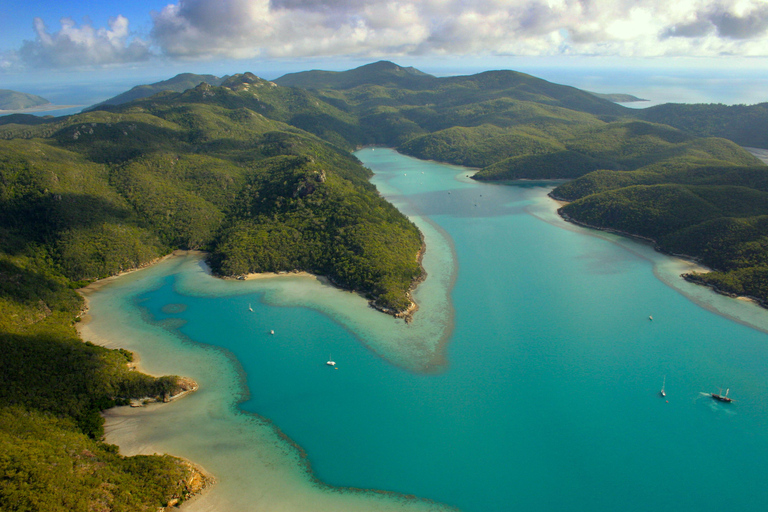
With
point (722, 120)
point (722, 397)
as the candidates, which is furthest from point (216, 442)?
point (722, 120)

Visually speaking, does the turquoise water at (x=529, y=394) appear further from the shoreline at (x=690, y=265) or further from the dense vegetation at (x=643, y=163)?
the dense vegetation at (x=643, y=163)

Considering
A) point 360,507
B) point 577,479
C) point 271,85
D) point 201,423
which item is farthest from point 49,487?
point 271,85

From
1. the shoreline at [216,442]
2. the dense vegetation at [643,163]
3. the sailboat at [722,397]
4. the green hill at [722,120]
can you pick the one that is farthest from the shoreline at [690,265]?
the green hill at [722,120]

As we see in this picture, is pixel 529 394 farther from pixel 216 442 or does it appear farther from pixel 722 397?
pixel 216 442

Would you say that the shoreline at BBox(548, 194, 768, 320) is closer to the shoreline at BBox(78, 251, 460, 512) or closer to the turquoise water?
the turquoise water

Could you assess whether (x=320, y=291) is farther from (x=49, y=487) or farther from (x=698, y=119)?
(x=698, y=119)

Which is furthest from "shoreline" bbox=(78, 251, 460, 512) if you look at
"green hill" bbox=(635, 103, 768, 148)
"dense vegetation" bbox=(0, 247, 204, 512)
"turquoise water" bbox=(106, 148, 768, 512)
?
"green hill" bbox=(635, 103, 768, 148)

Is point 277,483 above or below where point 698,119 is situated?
below
